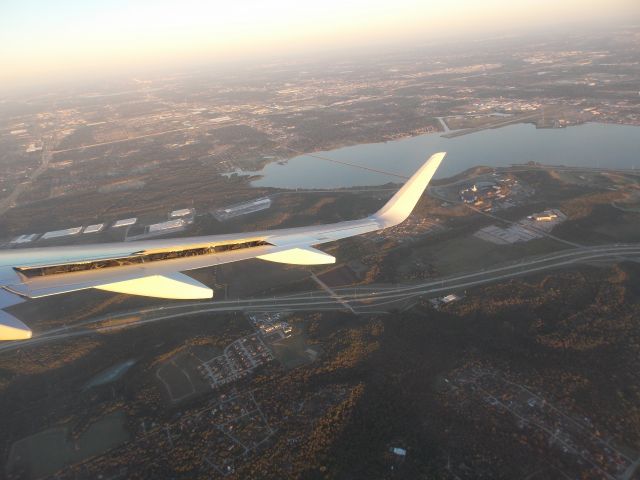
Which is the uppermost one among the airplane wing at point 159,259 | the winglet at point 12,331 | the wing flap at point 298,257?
the winglet at point 12,331

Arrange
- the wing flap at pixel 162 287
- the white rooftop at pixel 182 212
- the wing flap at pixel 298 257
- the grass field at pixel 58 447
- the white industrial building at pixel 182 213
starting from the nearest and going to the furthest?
the wing flap at pixel 162 287, the wing flap at pixel 298 257, the grass field at pixel 58 447, the white industrial building at pixel 182 213, the white rooftop at pixel 182 212

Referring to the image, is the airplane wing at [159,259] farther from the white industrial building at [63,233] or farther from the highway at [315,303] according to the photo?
the white industrial building at [63,233]

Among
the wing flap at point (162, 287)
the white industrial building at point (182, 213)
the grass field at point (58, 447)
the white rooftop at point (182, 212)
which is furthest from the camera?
the white rooftop at point (182, 212)

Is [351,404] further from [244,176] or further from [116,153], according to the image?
[116,153]

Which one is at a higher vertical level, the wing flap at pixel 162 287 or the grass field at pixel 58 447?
the wing flap at pixel 162 287

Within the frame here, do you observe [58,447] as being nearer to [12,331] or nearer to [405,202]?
[12,331]

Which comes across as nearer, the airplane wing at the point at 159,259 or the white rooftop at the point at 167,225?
the airplane wing at the point at 159,259

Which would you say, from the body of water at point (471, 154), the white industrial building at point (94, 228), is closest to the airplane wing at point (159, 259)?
the white industrial building at point (94, 228)

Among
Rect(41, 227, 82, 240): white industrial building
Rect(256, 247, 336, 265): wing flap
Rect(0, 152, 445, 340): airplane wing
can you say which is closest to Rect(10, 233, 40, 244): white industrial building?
Rect(41, 227, 82, 240): white industrial building
